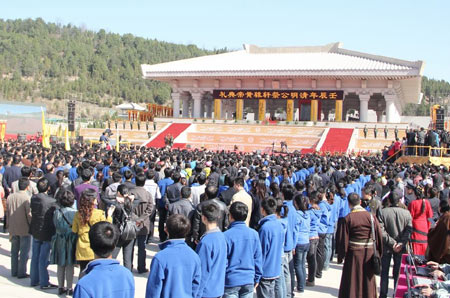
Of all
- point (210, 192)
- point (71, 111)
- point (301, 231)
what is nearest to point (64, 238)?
point (210, 192)

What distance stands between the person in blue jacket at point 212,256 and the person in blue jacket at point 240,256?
252 millimetres

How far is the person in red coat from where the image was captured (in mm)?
6957

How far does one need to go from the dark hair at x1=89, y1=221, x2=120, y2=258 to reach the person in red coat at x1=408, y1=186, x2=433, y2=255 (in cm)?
499

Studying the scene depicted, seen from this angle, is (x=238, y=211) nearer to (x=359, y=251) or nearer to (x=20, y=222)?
(x=359, y=251)

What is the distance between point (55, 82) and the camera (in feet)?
268

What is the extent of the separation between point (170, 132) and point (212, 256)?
30.5 meters

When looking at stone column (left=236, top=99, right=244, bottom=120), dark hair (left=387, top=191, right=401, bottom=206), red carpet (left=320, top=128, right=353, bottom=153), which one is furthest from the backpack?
stone column (left=236, top=99, right=244, bottom=120)

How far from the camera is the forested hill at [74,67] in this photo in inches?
3098

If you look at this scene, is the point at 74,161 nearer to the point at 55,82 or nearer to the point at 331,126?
the point at 331,126

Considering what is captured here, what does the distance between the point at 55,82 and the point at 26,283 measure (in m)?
80.2

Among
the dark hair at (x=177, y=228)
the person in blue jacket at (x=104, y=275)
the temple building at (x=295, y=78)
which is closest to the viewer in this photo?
the person in blue jacket at (x=104, y=275)

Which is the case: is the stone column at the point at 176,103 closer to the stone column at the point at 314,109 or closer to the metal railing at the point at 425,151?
the stone column at the point at 314,109

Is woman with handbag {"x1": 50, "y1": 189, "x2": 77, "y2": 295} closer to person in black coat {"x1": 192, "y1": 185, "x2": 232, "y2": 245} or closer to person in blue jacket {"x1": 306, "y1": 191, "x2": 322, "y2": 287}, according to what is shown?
person in black coat {"x1": 192, "y1": 185, "x2": 232, "y2": 245}

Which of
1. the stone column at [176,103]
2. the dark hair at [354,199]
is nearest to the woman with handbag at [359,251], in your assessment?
the dark hair at [354,199]
